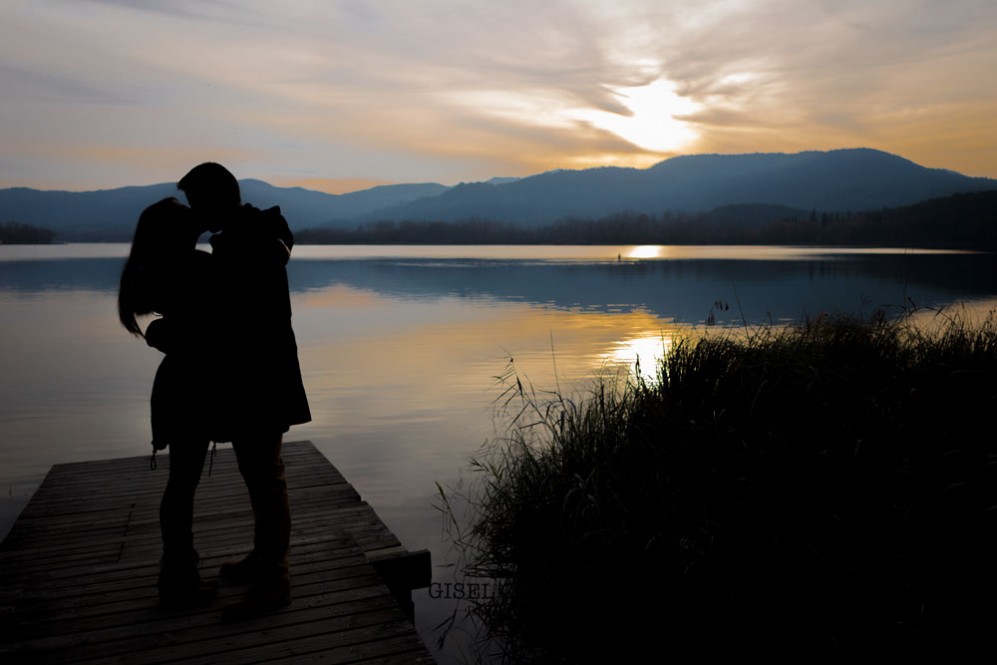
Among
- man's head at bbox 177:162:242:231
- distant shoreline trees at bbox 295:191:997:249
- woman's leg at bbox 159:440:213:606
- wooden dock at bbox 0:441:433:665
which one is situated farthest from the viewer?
distant shoreline trees at bbox 295:191:997:249

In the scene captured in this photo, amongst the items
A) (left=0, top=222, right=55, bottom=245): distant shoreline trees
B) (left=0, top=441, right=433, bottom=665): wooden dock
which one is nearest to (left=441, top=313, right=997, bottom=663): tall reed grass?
(left=0, top=441, right=433, bottom=665): wooden dock

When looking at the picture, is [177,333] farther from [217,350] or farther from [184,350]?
[217,350]

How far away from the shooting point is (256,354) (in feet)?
11.2

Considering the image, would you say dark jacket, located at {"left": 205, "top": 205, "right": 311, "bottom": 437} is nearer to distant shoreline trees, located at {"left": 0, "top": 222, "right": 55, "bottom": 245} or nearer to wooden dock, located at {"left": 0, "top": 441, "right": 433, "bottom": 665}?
wooden dock, located at {"left": 0, "top": 441, "right": 433, "bottom": 665}

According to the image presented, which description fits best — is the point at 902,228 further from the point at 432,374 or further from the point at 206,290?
the point at 206,290

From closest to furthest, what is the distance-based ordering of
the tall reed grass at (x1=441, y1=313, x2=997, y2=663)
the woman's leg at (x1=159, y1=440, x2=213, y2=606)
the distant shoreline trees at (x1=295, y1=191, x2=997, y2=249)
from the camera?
the woman's leg at (x1=159, y1=440, x2=213, y2=606), the tall reed grass at (x1=441, y1=313, x2=997, y2=663), the distant shoreline trees at (x1=295, y1=191, x2=997, y2=249)

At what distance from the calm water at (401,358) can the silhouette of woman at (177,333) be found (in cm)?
249

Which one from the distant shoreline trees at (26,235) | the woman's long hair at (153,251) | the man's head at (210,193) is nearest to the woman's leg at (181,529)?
the woman's long hair at (153,251)

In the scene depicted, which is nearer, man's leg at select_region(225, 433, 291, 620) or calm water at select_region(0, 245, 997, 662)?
man's leg at select_region(225, 433, 291, 620)

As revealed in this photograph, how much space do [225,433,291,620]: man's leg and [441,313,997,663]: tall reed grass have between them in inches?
80.4

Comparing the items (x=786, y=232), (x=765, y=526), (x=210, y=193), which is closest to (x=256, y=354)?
(x=210, y=193)

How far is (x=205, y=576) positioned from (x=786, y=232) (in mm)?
170891

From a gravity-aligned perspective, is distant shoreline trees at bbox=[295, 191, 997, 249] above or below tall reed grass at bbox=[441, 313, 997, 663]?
above

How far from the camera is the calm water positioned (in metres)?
9.62
